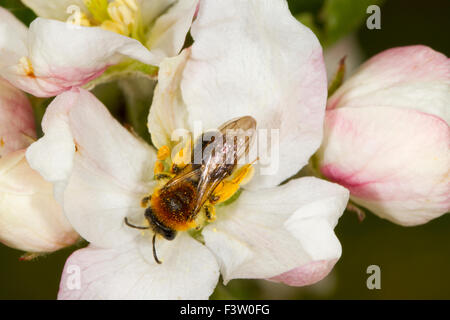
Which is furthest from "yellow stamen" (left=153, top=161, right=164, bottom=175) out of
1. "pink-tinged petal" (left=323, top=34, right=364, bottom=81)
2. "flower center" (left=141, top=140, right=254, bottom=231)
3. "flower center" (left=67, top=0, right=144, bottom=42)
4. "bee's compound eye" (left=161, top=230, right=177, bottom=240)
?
"pink-tinged petal" (left=323, top=34, right=364, bottom=81)

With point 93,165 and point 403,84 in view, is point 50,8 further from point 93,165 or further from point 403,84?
point 403,84

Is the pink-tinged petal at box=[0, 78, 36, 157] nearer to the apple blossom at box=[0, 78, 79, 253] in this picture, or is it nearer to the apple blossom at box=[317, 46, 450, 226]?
Result: the apple blossom at box=[0, 78, 79, 253]

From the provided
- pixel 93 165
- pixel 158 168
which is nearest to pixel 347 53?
pixel 158 168

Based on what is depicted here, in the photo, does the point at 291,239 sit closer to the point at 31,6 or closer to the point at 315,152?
the point at 315,152

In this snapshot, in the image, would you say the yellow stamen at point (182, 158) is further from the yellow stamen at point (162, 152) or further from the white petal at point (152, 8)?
the white petal at point (152, 8)

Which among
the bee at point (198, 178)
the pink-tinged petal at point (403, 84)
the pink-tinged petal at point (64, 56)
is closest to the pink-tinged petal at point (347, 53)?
the pink-tinged petal at point (403, 84)

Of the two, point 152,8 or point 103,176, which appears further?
point 152,8
